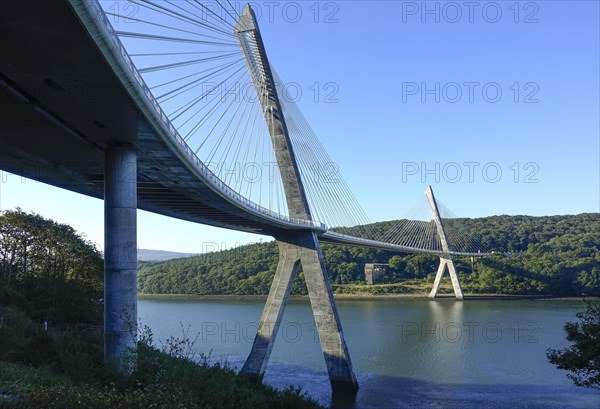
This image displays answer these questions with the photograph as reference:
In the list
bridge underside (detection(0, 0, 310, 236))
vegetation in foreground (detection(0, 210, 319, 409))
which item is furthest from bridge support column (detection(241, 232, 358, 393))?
bridge underside (detection(0, 0, 310, 236))

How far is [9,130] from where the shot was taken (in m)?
12.1

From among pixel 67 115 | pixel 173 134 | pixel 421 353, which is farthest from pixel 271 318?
pixel 67 115

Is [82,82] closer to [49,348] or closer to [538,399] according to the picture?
[49,348]

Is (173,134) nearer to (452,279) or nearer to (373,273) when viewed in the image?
(452,279)

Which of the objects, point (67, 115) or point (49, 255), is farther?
point (49, 255)

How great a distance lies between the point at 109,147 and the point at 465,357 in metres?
19.9

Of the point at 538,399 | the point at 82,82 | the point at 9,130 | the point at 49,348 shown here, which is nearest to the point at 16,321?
the point at 49,348

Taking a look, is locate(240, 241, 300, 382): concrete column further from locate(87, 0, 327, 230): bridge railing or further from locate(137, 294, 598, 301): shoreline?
locate(137, 294, 598, 301): shoreline

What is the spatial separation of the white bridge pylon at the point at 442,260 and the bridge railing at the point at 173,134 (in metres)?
42.8

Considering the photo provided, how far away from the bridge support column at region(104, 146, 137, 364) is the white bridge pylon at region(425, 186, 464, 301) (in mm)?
55006

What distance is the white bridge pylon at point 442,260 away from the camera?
207ft

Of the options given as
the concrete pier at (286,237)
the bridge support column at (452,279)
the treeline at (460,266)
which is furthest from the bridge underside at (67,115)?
the bridge support column at (452,279)

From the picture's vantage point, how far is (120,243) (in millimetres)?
12773

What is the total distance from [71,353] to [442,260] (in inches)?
2377
